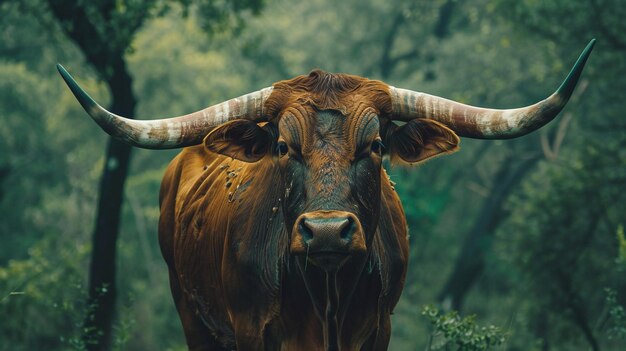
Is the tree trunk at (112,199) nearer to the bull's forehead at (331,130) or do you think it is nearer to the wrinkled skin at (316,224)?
the wrinkled skin at (316,224)

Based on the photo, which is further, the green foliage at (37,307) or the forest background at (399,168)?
the green foliage at (37,307)

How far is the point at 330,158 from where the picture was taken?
18.5 feet

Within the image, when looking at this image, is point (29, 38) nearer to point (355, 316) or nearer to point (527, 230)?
point (527, 230)

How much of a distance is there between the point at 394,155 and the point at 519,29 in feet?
36.8

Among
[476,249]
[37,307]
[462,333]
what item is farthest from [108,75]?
[476,249]

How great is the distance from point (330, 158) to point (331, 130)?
0.21 metres

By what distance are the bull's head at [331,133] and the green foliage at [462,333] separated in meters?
2.55

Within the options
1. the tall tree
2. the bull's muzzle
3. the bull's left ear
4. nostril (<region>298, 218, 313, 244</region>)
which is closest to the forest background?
the tall tree

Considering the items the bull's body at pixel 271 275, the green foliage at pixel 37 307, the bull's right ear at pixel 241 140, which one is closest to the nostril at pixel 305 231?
the bull's body at pixel 271 275

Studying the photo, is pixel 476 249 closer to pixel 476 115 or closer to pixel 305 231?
pixel 476 115

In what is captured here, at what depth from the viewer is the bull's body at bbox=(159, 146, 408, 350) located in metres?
6.06

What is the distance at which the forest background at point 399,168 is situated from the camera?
13.7m

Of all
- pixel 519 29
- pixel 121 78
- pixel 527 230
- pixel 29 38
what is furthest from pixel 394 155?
pixel 29 38

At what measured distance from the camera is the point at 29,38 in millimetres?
21766
